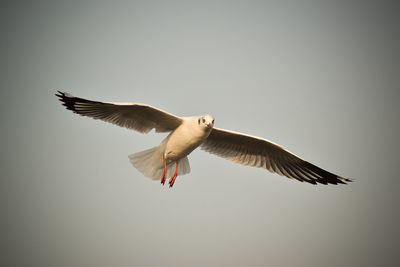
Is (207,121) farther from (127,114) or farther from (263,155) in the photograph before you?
(263,155)

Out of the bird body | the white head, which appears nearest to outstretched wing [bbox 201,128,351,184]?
the bird body

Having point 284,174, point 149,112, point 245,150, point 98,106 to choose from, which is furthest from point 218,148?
point 98,106

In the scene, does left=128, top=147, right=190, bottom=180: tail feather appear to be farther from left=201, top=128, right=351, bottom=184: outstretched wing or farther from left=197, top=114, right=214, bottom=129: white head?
left=197, top=114, right=214, bottom=129: white head

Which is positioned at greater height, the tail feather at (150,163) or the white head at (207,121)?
the white head at (207,121)

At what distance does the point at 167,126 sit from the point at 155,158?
578mm

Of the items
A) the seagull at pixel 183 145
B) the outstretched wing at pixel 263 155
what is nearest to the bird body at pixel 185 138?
the seagull at pixel 183 145

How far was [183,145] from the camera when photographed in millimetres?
4883

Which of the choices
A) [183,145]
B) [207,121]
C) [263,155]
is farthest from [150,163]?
[263,155]

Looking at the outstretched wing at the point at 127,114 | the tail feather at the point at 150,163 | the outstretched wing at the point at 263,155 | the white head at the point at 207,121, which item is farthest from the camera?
the outstretched wing at the point at 263,155

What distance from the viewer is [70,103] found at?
15.8 feet

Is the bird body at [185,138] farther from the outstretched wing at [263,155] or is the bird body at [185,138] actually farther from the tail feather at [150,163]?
the outstretched wing at [263,155]

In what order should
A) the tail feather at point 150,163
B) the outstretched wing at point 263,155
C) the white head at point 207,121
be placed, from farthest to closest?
1. the outstretched wing at point 263,155
2. the tail feather at point 150,163
3. the white head at point 207,121

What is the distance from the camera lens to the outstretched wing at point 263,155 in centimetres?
557

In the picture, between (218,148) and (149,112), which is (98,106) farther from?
(218,148)
